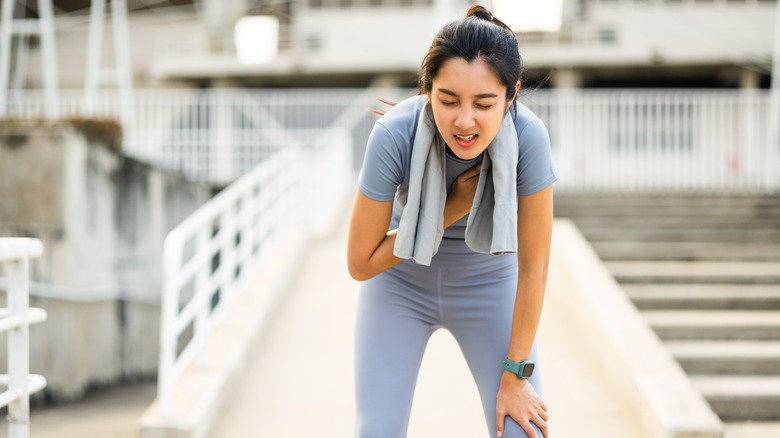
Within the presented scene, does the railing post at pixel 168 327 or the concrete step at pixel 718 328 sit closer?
the railing post at pixel 168 327

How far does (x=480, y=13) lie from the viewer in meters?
2.12

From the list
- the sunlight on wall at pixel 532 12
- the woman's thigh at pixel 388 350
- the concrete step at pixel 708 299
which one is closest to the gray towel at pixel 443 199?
the woman's thigh at pixel 388 350

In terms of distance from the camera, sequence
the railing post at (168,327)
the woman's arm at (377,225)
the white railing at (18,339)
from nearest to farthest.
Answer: the woman's arm at (377,225) → the white railing at (18,339) → the railing post at (168,327)

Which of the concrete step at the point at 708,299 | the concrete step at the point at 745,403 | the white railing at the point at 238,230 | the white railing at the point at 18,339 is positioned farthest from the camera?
the concrete step at the point at 708,299

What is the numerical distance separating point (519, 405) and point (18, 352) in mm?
1841

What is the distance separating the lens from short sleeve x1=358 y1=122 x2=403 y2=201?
2109 millimetres

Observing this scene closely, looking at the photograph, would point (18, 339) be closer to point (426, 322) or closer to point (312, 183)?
point (426, 322)

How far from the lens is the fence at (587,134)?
12195 millimetres

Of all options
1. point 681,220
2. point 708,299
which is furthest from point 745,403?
point 681,220

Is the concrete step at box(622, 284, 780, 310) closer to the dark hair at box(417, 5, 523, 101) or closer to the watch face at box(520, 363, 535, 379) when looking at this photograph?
the watch face at box(520, 363, 535, 379)

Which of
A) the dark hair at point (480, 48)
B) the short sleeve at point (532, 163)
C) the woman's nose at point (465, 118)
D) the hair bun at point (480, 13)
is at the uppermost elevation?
the hair bun at point (480, 13)

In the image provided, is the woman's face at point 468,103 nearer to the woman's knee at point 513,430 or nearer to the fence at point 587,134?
the woman's knee at point 513,430

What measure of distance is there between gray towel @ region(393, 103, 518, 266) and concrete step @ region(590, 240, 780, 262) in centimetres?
531

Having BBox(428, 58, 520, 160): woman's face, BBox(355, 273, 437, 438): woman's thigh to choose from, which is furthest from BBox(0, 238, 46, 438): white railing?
BBox(428, 58, 520, 160): woman's face
